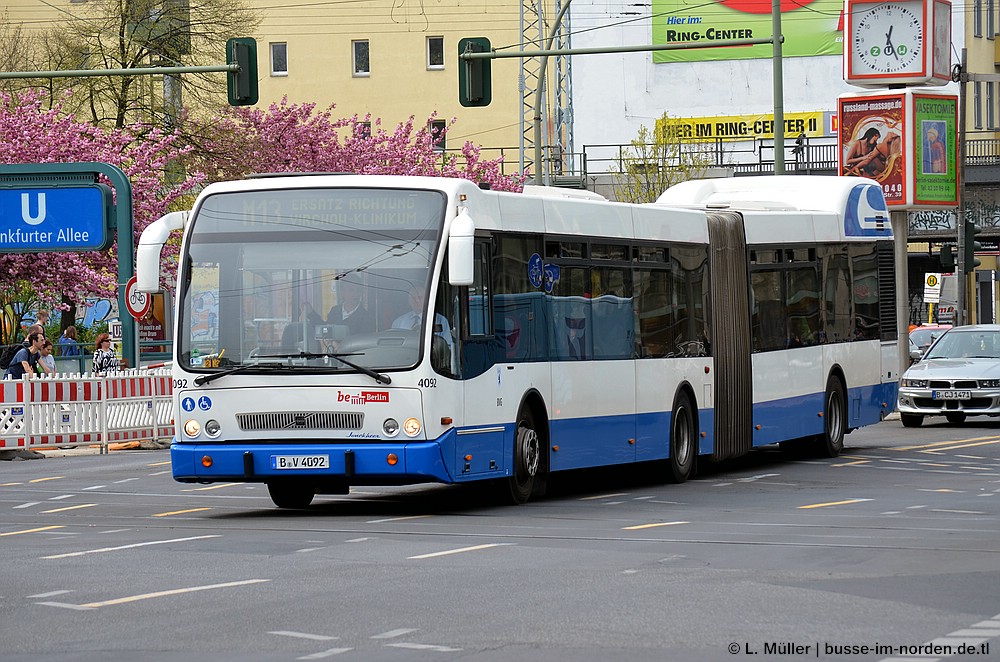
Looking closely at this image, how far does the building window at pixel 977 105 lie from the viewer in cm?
7488

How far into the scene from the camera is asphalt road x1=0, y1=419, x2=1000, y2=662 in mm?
9008

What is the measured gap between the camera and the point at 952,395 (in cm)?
3000

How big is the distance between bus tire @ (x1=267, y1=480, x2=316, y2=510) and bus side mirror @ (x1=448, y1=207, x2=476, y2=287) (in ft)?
8.57

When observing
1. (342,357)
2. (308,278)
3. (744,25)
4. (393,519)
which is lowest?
(393,519)

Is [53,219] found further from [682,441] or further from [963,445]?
[682,441]

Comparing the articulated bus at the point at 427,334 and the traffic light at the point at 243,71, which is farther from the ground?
the traffic light at the point at 243,71

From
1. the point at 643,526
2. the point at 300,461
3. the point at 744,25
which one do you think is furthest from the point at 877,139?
the point at 744,25

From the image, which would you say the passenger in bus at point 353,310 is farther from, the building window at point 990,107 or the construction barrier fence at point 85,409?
the building window at point 990,107

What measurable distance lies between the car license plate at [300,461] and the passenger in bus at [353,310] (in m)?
1.01

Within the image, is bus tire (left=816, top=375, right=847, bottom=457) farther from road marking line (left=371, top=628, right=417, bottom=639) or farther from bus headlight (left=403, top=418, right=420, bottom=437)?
road marking line (left=371, top=628, right=417, bottom=639)

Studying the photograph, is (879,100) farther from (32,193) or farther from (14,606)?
(14,606)

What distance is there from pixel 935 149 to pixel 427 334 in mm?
24671

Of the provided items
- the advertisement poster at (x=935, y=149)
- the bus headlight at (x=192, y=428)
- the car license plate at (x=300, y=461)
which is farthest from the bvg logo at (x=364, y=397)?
the advertisement poster at (x=935, y=149)

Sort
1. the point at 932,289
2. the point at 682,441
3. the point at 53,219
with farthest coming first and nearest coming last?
the point at 932,289, the point at 53,219, the point at 682,441
